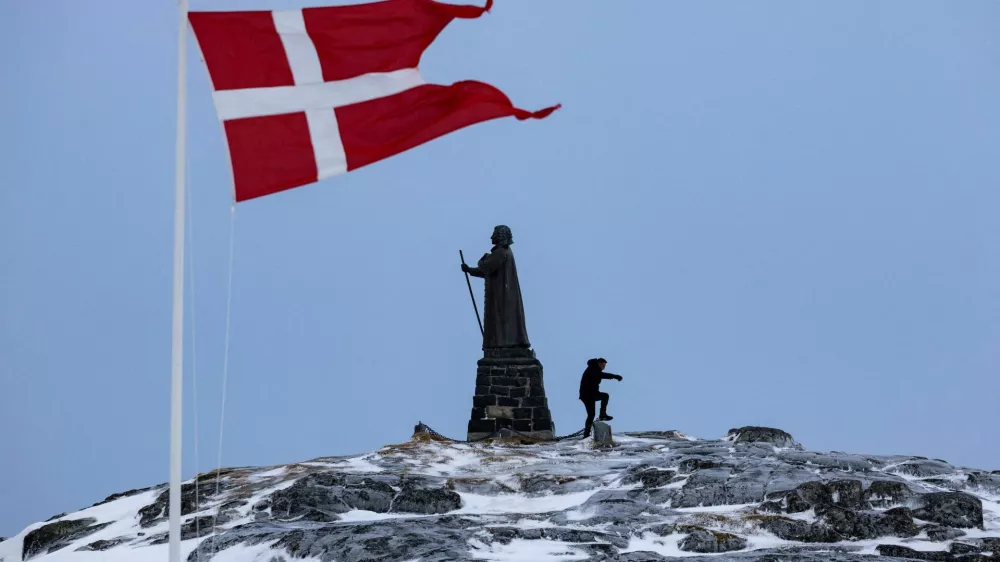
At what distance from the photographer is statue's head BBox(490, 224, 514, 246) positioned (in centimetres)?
2920

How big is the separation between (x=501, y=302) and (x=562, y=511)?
11.2 m

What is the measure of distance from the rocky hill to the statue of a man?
4.70 metres

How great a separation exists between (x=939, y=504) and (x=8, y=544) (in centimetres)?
1628

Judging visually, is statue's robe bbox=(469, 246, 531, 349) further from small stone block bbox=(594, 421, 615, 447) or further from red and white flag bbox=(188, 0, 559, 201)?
red and white flag bbox=(188, 0, 559, 201)

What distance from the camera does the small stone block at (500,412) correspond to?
1079 inches

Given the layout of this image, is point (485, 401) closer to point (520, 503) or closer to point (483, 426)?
point (483, 426)

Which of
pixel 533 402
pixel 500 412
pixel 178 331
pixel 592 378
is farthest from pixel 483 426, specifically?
pixel 178 331

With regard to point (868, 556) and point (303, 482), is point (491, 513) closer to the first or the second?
point (303, 482)

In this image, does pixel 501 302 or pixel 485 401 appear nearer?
pixel 485 401

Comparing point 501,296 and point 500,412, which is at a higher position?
point 501,296

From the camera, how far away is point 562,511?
17844 mm

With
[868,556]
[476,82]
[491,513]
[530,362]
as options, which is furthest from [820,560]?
[530,362]

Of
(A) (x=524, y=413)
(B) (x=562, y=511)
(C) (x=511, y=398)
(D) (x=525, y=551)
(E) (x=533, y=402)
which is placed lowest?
(D) (x=525, y=551)

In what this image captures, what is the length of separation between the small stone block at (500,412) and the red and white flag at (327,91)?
18.1 m
